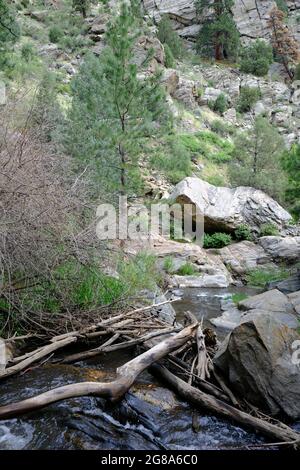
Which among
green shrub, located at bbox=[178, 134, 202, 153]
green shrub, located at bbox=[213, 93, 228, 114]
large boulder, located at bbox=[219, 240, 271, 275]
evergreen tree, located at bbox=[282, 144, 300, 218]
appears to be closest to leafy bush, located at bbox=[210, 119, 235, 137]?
green shrub, located at bbox=[213, 93, 228, 114]

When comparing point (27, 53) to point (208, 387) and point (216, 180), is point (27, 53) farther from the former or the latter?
point (208, 387)

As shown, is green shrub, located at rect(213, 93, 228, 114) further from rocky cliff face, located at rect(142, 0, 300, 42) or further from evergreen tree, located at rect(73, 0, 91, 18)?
evergreen tree, located at rect(73, 0, 91, 18)

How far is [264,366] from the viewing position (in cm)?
437

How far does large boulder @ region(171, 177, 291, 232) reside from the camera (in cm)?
1900

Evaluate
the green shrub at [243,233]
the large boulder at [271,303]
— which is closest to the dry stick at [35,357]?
the large boulder at [271,303]

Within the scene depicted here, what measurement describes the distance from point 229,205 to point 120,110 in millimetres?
9672

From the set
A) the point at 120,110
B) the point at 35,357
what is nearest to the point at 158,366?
the point at 35,357

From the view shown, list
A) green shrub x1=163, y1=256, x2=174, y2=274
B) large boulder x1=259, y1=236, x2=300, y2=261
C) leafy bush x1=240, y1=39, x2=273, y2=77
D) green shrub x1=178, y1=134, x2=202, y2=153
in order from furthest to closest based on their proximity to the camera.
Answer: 1. leafy bush x1=240, y1=39, x2=273, y2=77
2. green shrub x1=178, y1=134, x2=202, y2=153
3. large boulder x1=259, y1=236, x2=300, y2=261
4. green shrub x1=163, y1=256, x2=174, y2=274

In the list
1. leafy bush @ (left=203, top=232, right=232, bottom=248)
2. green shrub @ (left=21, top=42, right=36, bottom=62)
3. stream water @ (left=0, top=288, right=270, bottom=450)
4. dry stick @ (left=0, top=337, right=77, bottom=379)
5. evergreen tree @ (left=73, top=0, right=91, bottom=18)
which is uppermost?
evergreen tree @ (left=73, top=0, right=91, bottom=18)

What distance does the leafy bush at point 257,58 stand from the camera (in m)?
40.2

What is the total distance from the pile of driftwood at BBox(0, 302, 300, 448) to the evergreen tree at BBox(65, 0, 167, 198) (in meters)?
6.15

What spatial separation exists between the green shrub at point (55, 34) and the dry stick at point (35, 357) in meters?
34.4

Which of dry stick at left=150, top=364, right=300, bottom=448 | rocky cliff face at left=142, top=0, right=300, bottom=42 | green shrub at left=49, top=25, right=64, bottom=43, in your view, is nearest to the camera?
dry stick at left=150, top=364, right=300, bottom=448
